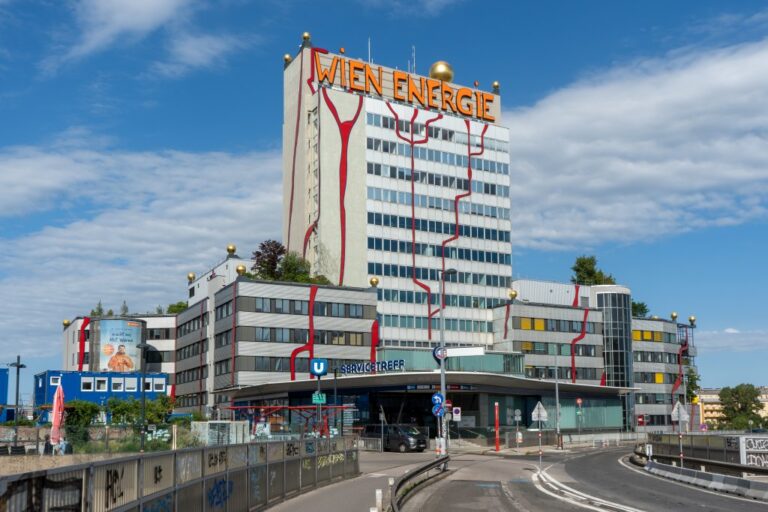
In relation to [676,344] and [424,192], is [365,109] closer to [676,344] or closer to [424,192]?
[424,192]

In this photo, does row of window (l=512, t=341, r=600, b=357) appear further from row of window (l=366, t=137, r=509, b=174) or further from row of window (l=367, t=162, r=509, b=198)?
row of window (l=366, t=137, r=509, b=174)

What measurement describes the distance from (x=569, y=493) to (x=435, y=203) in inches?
3250

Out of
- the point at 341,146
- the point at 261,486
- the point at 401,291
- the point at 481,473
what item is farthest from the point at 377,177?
the point at 261,486

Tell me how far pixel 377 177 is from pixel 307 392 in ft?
106

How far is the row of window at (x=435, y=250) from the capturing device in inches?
4117

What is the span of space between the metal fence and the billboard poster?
82.1 meters

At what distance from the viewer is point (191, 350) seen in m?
109

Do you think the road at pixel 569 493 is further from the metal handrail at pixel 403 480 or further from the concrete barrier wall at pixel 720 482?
the concrete barrier wall at pixel 720 482

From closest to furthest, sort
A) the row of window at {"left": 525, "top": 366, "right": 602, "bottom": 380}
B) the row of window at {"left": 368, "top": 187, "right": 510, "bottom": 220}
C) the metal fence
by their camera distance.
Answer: the metal fence
the row of window at {"left": 368, "top": 187, "right": 510, "bottom": 220}
the row of window at {"left": 525, "top": 366, "right": 602, "bottom": 380}

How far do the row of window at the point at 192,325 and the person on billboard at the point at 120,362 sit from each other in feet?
26.5

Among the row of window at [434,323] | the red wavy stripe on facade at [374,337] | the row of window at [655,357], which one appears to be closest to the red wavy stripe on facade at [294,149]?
the row of window at [434,323]

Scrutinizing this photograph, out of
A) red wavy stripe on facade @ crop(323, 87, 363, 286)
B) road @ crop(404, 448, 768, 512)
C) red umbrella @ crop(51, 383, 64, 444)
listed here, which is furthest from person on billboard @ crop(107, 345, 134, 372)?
road @ crop(404, 448, 768, 512)

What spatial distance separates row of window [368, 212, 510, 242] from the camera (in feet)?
345

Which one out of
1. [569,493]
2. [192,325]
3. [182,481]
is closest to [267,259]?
[192,325]
